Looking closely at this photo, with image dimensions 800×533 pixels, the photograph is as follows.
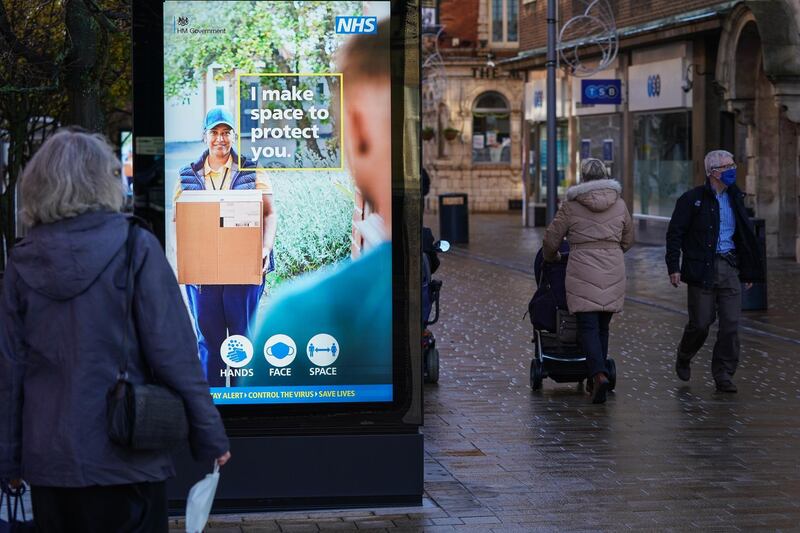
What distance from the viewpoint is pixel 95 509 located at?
13.7 feet

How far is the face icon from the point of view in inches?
264

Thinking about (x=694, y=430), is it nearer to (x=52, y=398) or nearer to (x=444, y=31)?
(x=52, y=398)

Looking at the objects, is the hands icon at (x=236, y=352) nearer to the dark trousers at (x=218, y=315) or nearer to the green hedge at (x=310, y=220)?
the dark trousers at (x=218, y=315)

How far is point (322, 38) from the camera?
22.0ft

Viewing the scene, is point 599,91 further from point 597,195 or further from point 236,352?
point 236,352

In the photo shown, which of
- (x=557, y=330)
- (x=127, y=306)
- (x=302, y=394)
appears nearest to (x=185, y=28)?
(x=302, y=394)

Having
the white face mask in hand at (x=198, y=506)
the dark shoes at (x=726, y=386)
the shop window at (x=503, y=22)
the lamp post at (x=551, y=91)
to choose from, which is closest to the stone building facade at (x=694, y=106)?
the lamp post at (x=551, y=91)

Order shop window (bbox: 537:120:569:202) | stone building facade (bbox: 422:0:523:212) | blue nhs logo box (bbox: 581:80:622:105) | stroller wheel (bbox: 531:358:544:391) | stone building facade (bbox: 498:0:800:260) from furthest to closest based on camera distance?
stone building facade (bbox: 422:0:523:212) < shop window (bbox: 537:120:569:202) < blue nhs logo box (bbox: 581:80:622:105) < stone building facade (bbox: 498:0:800:260) < stroller wheel (bbox: 531:358:544:391)

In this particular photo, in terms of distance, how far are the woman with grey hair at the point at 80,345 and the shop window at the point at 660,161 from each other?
81.1ft

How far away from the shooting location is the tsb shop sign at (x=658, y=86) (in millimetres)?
28484

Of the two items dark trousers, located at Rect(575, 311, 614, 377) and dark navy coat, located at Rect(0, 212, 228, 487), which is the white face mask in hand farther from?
dark trousers, located at Rect(575, 311, 614, 377)

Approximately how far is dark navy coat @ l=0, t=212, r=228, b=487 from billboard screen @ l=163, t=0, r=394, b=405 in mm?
2464

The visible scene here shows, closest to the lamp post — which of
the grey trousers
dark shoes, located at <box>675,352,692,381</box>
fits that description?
dark shoes, located at <box>675,352,692,381</box>

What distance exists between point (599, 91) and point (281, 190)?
2410cm
